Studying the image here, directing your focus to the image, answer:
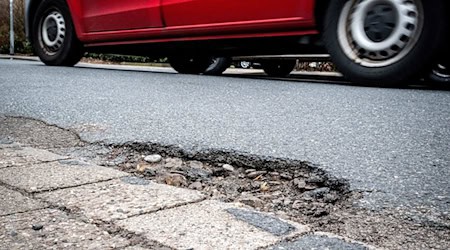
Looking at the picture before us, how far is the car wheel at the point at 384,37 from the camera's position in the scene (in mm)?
3066

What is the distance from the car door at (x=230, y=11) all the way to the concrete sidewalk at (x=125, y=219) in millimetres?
2487

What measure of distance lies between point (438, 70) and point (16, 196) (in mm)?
3736

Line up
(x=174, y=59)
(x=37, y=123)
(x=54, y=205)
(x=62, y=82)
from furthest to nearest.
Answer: (x=174, y=59) < (x=62, y=82) < (x=37, y=123) < (x=54, y=205)

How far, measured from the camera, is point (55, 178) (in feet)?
4.75

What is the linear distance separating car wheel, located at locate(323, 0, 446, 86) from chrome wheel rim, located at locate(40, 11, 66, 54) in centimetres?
333

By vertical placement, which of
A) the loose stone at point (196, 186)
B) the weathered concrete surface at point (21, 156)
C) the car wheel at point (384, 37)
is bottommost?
the loose stone at point (196, 186)

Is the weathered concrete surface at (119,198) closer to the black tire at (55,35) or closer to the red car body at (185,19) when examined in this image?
the red car body at (185,19)

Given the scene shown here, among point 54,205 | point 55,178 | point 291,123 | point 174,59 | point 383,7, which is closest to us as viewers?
point 54,205

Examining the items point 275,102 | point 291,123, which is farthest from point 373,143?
point 275,102

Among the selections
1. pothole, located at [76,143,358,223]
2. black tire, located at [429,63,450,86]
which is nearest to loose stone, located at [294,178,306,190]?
pothole, located at [76,143,358,223]

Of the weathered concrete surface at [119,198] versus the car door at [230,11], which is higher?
the car door at [230,11]

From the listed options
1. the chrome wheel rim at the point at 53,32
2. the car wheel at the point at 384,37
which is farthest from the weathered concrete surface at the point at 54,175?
the chrome wheel rim at the point at 53,32

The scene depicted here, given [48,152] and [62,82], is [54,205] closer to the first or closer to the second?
[48,152]

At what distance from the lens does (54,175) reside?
148 cm
